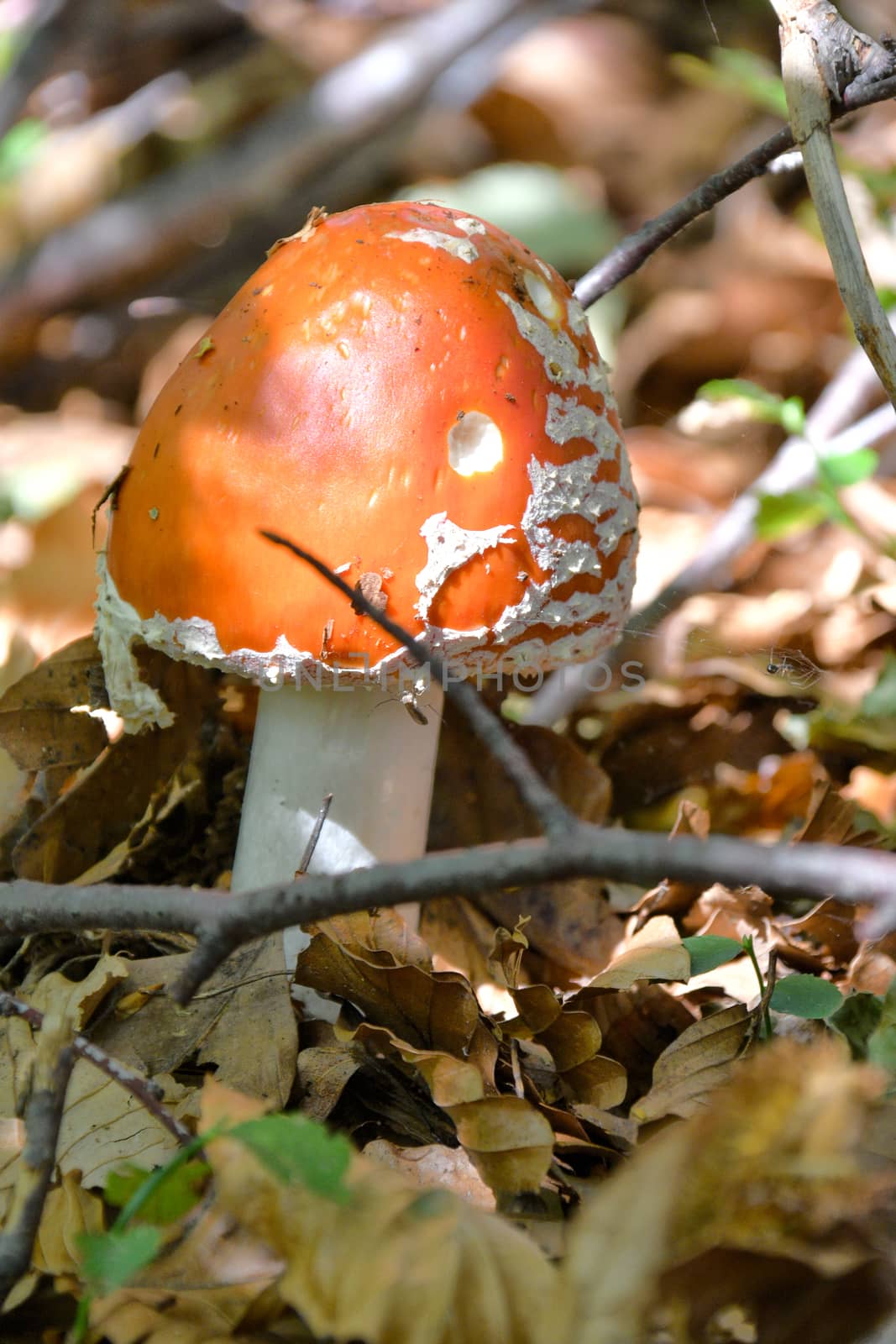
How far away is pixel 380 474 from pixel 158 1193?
1049mm

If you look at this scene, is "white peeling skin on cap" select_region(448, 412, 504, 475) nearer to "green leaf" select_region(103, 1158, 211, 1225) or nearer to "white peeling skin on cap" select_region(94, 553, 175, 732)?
"white peeling skin on cap" select_region(94, 553, 175, 732)

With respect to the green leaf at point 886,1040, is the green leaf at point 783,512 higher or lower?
lower

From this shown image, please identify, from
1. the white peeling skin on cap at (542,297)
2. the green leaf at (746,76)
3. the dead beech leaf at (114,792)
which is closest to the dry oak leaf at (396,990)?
the dead beech leaf at (114,792)

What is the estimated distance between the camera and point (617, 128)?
21.2 feet

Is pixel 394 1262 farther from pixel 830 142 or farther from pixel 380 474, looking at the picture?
pixel 830 142

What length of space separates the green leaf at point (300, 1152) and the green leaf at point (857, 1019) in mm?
1040

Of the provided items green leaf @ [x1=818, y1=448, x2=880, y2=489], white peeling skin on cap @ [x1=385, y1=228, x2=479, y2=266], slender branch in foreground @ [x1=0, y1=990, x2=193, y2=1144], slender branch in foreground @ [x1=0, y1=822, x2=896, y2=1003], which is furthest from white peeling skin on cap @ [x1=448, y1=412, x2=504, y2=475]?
green leaf @ [x1=818, y1=448, x2=880, y2=489]

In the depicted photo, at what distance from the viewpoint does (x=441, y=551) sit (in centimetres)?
184

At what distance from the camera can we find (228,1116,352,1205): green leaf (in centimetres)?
115

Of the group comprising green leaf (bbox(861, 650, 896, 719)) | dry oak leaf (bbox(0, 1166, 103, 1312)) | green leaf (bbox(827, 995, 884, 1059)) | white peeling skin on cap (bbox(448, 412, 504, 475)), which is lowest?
green leaf (bbox(861, 650, 896, 719))

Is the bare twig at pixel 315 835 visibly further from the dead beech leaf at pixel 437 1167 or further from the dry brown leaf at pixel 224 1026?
the dead beech leaf at pixel 437 1167

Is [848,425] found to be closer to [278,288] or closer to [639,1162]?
[278,288]

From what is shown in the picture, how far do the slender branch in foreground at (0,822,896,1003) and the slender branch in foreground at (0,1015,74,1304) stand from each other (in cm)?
15

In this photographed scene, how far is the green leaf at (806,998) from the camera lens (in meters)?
1.78
